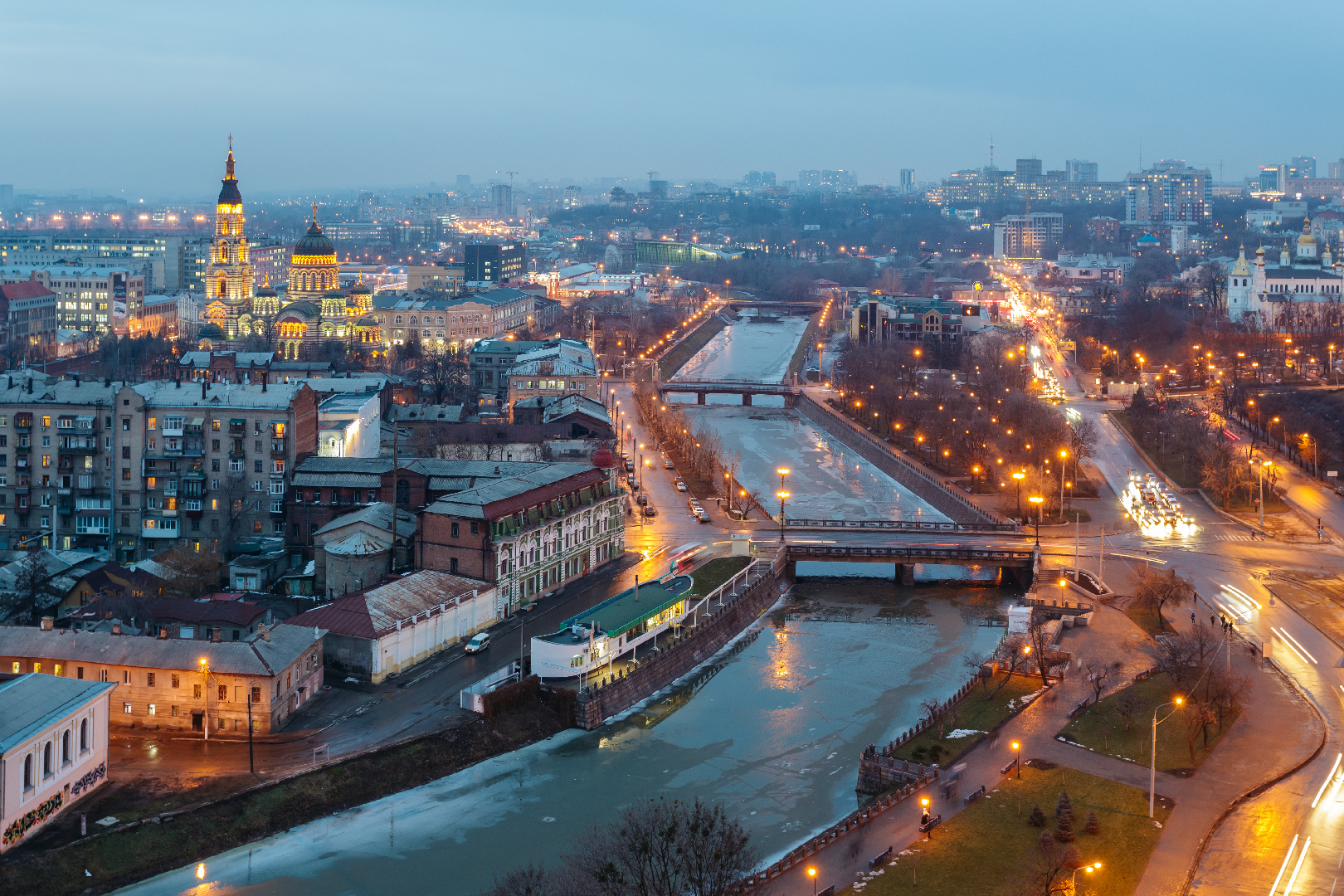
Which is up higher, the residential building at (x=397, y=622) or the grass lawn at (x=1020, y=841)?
the residential building at (x=397, y=622)

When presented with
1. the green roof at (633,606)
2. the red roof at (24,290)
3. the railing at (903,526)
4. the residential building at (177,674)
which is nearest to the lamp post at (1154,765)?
the green roof at (633,606)

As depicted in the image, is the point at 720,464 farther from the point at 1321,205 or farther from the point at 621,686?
the point at 1321,205

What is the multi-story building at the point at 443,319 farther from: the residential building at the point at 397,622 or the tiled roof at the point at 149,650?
the tiled roof at the point at 149,650

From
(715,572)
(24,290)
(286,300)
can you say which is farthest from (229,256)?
(715,572)

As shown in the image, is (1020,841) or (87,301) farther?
(87,301)

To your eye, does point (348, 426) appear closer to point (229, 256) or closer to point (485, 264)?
point (229, 256)

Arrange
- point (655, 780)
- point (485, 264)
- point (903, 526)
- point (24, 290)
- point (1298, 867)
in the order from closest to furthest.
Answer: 1. point (1298, 867)
2. point (655, 780)
3. point (903, 526)
4. point (24, 290)
5. point (485, 264)

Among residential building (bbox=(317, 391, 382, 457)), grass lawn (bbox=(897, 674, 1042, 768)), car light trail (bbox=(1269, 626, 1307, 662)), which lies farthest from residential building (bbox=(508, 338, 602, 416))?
grass lawn (bbox=(897, 674, 1042, 768))
